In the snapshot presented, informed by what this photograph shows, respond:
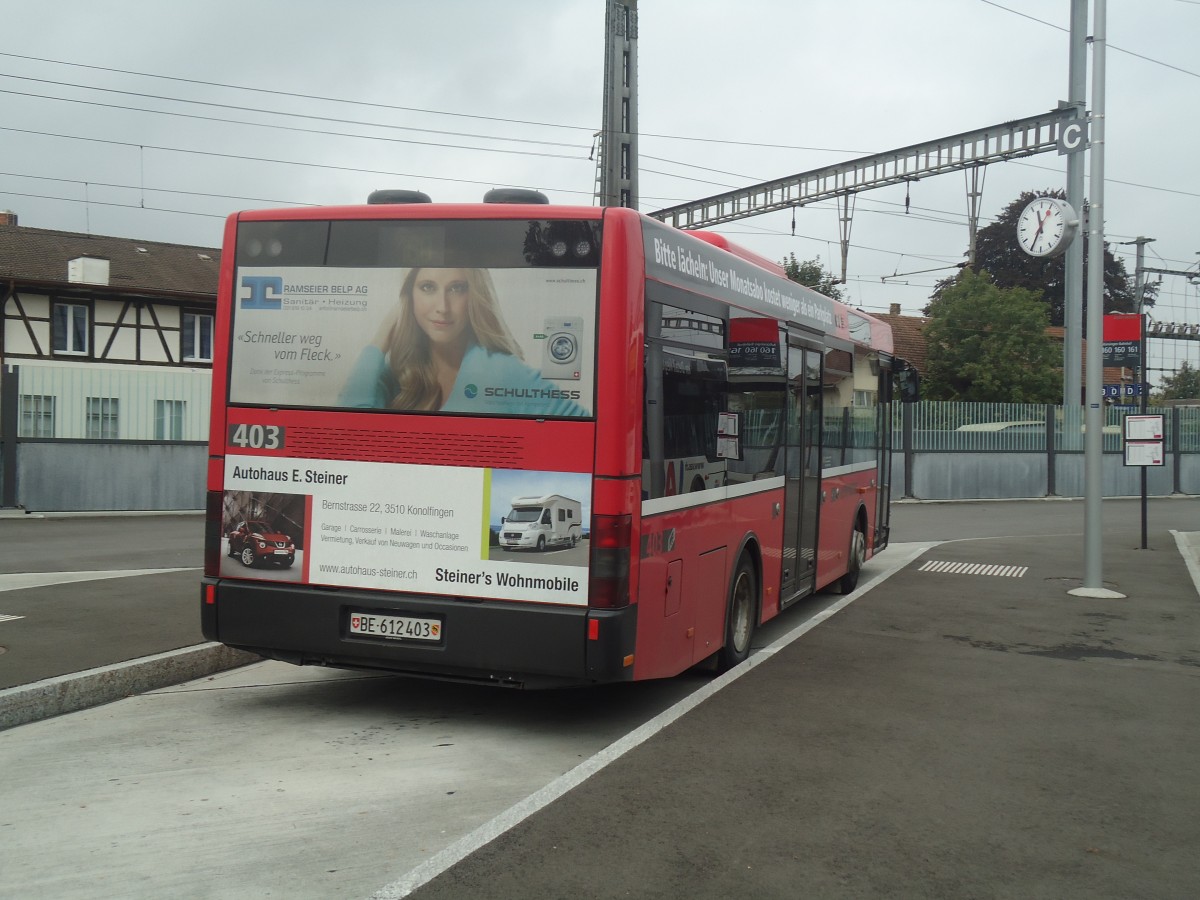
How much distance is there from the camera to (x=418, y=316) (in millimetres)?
6562

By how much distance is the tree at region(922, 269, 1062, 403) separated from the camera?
1756 inches

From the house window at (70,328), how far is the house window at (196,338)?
3.39 meters

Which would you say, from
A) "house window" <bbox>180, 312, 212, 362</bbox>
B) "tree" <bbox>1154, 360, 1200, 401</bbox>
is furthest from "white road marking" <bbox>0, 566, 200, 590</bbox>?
"tree" <bbox>1154, 360, 1200, 401</bbox>

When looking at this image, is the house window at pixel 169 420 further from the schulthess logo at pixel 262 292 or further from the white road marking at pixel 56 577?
the schulthess logo at pixel 262 292

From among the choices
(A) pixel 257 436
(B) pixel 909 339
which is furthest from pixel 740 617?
(B) pixel 909 339

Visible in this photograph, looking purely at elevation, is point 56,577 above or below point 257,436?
below

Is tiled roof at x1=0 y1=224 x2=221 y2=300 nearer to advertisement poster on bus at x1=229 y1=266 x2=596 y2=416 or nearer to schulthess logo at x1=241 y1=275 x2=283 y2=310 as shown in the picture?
schulthess logo at x1=241 y1=275 x2=283 y2=310

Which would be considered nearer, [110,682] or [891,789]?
[891,789]

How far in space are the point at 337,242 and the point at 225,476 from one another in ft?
4.92

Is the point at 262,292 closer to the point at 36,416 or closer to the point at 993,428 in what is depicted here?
the point at 36,416

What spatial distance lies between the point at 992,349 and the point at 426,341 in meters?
41.4

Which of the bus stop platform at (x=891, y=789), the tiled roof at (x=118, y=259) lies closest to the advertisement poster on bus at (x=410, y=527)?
the bus stop platform at (x=891, y=789)

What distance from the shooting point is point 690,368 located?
723cm

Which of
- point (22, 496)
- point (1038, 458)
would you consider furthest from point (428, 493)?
point (1038, 458)
